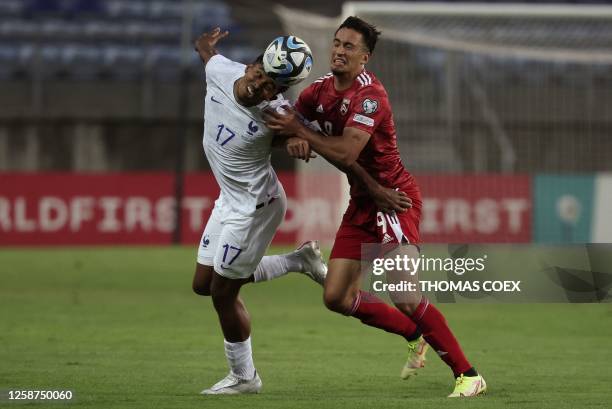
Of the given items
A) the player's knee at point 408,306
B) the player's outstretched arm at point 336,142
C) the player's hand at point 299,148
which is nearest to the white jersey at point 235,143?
the player's outstretched arm at point 336,142

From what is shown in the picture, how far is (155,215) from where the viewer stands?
2294 centimetres

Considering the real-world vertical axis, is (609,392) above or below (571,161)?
above

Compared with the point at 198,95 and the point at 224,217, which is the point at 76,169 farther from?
the point at 224,217

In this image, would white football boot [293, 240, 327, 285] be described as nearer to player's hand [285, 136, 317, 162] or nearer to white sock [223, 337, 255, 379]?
white sock [223, 337, 255, 379]

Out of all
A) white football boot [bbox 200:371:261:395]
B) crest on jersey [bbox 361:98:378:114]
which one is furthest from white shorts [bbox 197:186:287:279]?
crest on jersey [bbox 361:98:378:114]

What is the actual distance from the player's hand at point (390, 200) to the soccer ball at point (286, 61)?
0.91 meters

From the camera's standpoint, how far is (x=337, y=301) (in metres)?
7.93

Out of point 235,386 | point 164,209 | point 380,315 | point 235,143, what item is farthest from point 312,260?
point 164,209

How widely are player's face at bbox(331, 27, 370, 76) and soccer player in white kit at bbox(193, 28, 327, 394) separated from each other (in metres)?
0.47

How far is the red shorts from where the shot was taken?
7.97 metres

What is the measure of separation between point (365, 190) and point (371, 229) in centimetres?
26

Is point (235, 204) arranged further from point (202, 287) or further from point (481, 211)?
point (481, 211)

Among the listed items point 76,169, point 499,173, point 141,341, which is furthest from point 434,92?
point 141,341

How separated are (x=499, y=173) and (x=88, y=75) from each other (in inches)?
326
